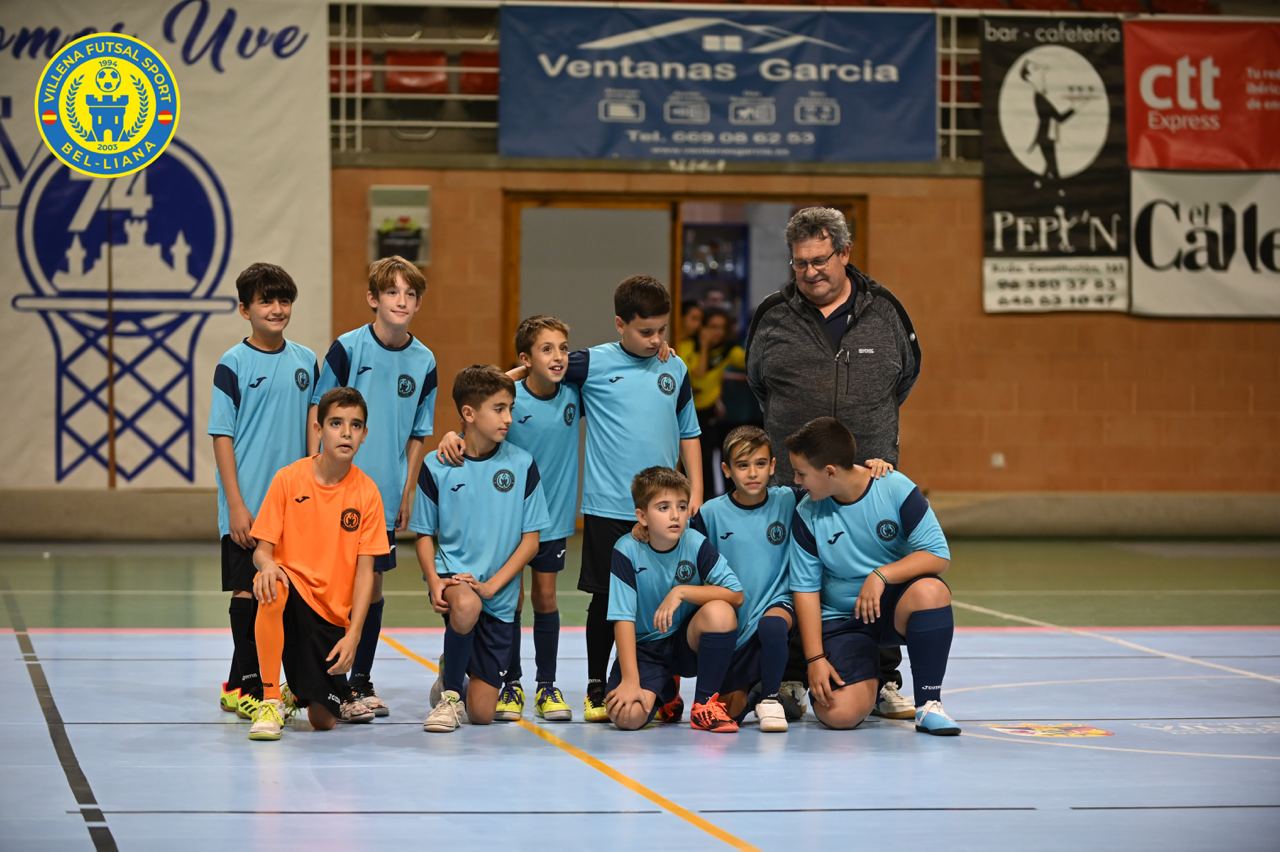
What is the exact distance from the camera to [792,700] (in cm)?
641

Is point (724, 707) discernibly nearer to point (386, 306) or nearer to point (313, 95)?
point (386, 306)

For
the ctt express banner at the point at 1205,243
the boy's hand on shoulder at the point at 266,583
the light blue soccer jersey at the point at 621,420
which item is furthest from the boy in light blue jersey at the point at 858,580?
the ctt express banner at the point at 1205,243

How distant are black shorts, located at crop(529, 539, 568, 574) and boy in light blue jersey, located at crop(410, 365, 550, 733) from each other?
0.11 m

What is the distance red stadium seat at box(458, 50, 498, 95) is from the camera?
14211 mm

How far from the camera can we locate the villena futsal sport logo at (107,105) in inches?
520

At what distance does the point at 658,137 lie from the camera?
14.2 m

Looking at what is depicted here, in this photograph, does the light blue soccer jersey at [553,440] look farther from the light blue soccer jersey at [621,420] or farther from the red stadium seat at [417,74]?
the red stadium seat at [417,74]

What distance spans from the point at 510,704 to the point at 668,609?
80 centimetres

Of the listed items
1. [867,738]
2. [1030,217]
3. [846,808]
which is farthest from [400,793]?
[1030,217]

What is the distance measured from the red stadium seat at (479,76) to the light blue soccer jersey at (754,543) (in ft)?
28.4

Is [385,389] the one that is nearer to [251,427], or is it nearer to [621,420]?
[251,427]

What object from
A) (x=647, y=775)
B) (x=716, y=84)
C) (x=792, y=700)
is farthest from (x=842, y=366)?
(x=716, y=84)

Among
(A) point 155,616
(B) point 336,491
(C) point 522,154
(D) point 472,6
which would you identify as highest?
(D) point 472,6

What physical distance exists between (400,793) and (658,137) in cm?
997
